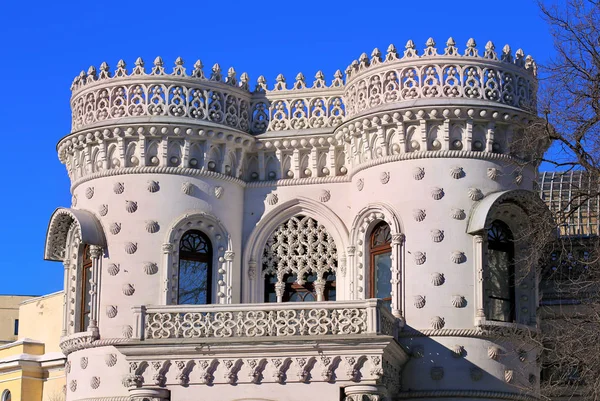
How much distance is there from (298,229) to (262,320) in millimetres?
4396

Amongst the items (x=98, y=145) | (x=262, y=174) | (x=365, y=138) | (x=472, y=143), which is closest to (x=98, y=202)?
(x=98, y=145)

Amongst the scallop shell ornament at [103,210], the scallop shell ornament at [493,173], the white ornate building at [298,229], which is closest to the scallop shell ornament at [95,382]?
the white ornate building at [298,229]

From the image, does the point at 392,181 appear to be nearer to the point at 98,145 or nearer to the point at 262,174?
the point at 262,174

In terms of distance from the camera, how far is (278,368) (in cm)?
2577

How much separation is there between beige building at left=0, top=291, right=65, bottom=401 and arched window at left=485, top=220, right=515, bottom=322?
1714cm

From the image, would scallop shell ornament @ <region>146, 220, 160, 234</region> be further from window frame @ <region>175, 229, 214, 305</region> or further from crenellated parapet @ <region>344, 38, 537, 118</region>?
crenellated parapet @ <region>344, 38, 537, 118</region>

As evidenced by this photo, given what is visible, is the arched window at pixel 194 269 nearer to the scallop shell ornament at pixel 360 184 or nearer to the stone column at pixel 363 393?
the scallop shell ornament at pixel 360 184

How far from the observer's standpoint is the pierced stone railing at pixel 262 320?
25688 mm

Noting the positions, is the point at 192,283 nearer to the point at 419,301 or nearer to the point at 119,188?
the point at 119,188

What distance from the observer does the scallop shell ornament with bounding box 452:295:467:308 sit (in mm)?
27719

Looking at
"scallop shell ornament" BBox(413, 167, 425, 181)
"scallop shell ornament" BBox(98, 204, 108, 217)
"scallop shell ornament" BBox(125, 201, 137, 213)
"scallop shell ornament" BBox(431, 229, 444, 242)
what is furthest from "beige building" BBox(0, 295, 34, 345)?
"scallop shell ornament" BBox(431, 229, 444, 242)

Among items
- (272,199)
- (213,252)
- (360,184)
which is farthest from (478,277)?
(213,252)

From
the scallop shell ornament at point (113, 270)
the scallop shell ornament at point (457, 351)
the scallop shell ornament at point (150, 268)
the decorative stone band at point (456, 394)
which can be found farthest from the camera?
the scallop shell ornament at point (113, 270)

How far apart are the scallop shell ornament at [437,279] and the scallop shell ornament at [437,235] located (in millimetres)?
732
